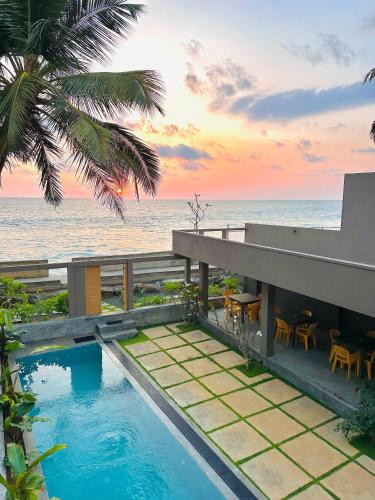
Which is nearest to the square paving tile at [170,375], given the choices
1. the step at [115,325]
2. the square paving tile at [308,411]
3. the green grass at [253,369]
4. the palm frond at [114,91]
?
the green grass at [253,369]

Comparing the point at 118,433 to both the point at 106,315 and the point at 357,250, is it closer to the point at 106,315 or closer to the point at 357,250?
the point at 106,315

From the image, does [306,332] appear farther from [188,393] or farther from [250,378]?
[188,393]

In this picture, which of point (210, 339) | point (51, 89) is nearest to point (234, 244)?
point (210, 339)

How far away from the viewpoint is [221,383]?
7.63 m

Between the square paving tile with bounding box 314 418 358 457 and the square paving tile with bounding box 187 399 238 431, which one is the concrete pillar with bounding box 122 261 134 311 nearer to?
the square paving tile with bounding box 187 399 238 431

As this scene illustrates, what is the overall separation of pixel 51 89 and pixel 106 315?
6491mm

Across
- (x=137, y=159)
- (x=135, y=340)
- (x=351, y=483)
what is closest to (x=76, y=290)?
(x=135, y=340)

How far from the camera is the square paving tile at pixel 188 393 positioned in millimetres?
6953

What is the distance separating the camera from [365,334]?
8258mm

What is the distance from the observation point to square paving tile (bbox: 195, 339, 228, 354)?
928cm

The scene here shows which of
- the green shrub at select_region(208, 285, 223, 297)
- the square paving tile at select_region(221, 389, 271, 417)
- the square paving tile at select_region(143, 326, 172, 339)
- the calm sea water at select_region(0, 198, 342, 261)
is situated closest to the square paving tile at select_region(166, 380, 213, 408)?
the square paving tile at select_region(221, 389, 271, 417)

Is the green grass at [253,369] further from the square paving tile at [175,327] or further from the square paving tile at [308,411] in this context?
the square paving tile at [175,327]

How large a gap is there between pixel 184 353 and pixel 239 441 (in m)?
3.44

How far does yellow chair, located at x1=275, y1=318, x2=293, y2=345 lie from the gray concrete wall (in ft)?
5.72
